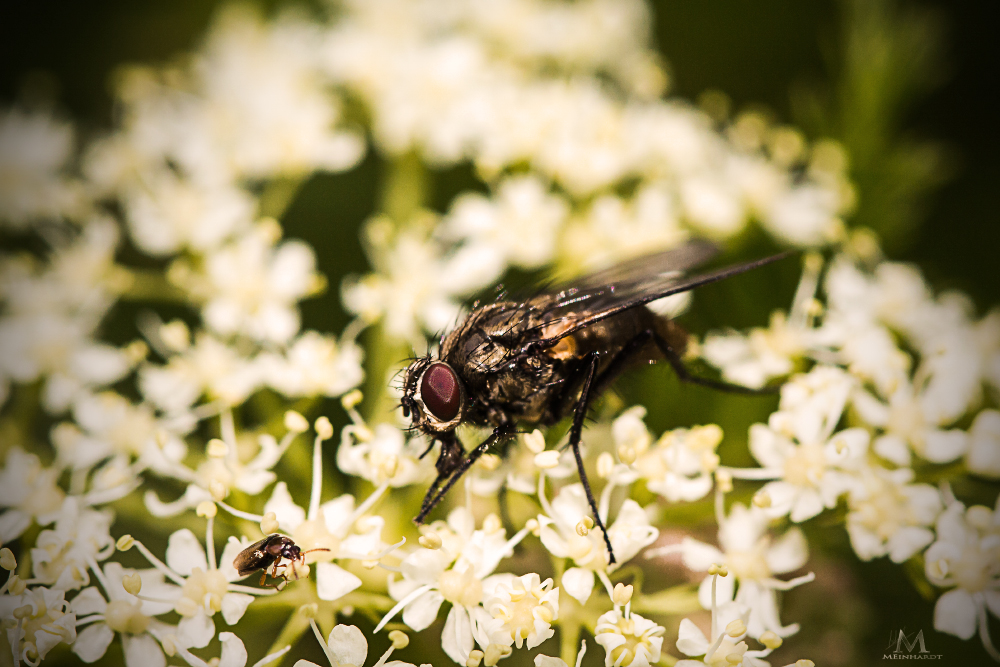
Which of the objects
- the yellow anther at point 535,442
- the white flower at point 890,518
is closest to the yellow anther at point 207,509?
the yellow anther at point 535,442

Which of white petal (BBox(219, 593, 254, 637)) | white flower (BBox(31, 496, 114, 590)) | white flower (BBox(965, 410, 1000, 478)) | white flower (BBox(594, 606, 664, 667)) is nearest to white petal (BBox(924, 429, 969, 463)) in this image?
white flower (BBox(965, 410, 1000, 478))

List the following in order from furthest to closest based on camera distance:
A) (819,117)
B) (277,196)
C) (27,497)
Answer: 1. (819,117)
2. (277,196)
3. (27,497)

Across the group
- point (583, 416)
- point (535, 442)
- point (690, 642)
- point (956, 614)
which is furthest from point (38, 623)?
point (956, 614)

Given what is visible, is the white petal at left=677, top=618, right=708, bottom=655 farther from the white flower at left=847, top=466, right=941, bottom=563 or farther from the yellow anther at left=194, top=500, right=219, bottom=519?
the yellow anther at left=194, top=500, right=219, bottom=519

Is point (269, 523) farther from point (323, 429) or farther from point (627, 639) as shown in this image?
point (627, 639)

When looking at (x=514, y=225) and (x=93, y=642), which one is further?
(x=514, y=225)

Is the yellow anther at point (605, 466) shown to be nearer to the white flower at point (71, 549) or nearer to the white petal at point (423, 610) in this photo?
the white petal at point (423, 610)
